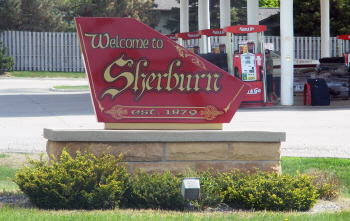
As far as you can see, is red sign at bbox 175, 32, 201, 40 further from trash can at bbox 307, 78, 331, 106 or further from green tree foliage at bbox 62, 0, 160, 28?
green tree foliage at bbox 62, 0, 160, 28

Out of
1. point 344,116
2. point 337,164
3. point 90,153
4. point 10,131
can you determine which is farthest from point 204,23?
point 90,153

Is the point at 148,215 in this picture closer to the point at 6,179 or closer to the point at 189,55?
the point at 189,55

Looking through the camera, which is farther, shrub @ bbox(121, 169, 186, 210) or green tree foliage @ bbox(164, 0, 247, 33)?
green tree foliage @ bbox(164, 0, 247, 33)

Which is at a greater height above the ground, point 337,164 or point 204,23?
point 204,23

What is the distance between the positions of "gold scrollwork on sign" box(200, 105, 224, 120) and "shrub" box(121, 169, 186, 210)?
3.31 ft

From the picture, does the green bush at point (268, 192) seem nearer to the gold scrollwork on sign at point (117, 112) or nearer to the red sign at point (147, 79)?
the red sign at point (147, 79)

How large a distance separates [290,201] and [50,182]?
2637mm

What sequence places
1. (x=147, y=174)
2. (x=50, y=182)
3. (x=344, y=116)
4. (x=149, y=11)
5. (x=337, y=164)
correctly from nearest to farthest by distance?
(x=50, y=182) < (x=147, y=174) < (x=337, y=164) < (x=344, y=116) < (x=149, y=11)

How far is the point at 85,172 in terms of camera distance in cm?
493

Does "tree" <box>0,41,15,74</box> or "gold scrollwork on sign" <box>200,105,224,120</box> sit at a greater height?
"tree" <box>0,41,15,74</box>

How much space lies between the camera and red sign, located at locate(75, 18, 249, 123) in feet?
18.3

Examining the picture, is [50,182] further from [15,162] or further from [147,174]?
[15,162]

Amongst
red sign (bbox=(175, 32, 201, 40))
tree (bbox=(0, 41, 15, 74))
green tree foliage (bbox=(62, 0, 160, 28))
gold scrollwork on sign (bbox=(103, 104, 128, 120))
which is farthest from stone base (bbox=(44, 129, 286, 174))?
green tree foliage (bbox=(62, 0, 160, 28))

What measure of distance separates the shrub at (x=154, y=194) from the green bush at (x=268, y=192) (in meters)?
0.57
